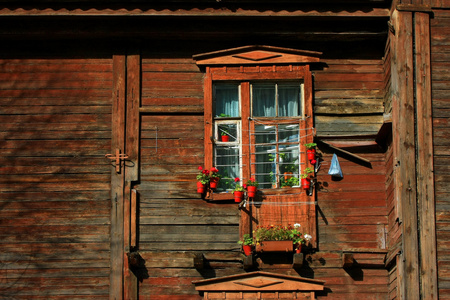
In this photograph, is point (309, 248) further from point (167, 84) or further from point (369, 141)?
point (167, 84)

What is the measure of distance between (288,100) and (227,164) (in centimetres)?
131

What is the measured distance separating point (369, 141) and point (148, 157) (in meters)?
3.17

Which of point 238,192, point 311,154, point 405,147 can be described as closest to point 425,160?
point 405,147

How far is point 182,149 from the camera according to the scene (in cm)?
1089

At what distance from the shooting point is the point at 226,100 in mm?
11141

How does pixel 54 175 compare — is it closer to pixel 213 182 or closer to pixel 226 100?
pixel 213 182

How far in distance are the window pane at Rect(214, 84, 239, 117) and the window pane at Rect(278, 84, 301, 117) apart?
2.11ft

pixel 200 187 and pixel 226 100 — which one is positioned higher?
pixel 226 100

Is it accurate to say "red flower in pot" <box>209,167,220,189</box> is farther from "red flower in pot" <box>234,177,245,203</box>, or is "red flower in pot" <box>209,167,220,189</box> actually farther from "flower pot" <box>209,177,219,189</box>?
"red flower in pot" <box>234,177,245,203</box>

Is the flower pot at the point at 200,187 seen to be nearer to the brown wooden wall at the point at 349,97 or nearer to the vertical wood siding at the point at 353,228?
the vertical wood siding at the point at 353,228

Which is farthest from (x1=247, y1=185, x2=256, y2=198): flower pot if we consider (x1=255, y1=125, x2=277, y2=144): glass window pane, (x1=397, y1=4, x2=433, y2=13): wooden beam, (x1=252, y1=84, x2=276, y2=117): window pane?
(x1=397, y1=4, x2=433, y2=13): wooden beam

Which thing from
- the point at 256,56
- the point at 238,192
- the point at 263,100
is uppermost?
the point at 256,56

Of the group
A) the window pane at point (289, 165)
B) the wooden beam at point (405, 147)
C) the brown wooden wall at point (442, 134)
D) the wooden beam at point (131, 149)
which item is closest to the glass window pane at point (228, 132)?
the window pane at point (289, 165)

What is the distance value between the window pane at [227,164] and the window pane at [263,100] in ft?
2.11
